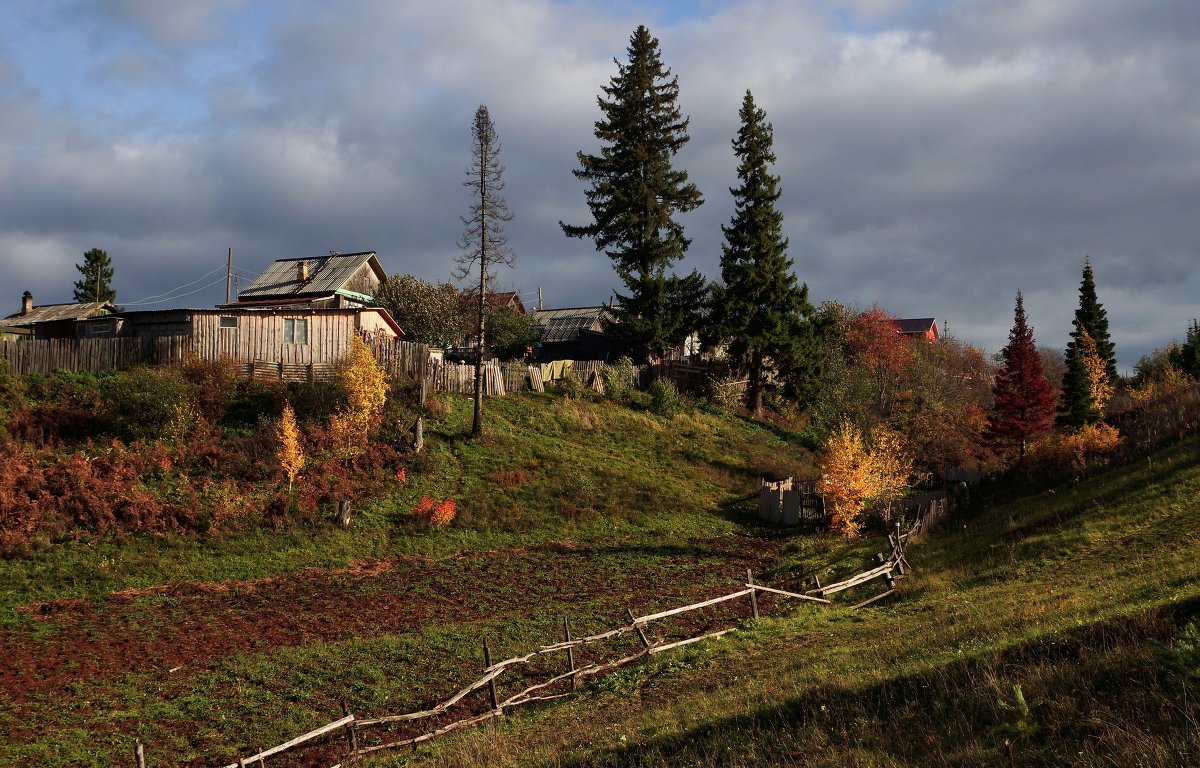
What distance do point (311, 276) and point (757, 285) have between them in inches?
1375

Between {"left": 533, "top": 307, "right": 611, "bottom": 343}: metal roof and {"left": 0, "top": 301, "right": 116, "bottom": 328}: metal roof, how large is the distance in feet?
110

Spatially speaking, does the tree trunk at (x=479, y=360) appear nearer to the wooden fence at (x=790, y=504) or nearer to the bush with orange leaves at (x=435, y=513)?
the bush with orange leaves at (x=435, y=513)

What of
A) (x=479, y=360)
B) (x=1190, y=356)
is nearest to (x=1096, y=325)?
(x=1190, y=356)

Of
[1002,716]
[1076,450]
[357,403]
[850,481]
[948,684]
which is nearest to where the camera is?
[1002,716]

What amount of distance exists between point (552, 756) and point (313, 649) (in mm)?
10583

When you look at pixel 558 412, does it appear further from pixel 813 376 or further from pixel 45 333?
pixel 45 333

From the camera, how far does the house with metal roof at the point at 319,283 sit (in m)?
57.4

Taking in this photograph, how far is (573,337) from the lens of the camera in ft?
226

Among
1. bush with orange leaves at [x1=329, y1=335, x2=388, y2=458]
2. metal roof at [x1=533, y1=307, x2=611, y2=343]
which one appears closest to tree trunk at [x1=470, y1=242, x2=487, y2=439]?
bush with orange leaves at [x1=329, y1=335, x2=388, y2=458]

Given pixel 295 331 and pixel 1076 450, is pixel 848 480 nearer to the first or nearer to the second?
pixel 1076 450

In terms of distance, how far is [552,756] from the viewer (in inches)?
431

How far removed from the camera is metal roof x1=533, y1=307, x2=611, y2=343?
69062 mm

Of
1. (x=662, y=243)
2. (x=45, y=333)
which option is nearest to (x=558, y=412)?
(x=662, y=243)

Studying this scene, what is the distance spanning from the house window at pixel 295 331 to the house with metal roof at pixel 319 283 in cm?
1435
